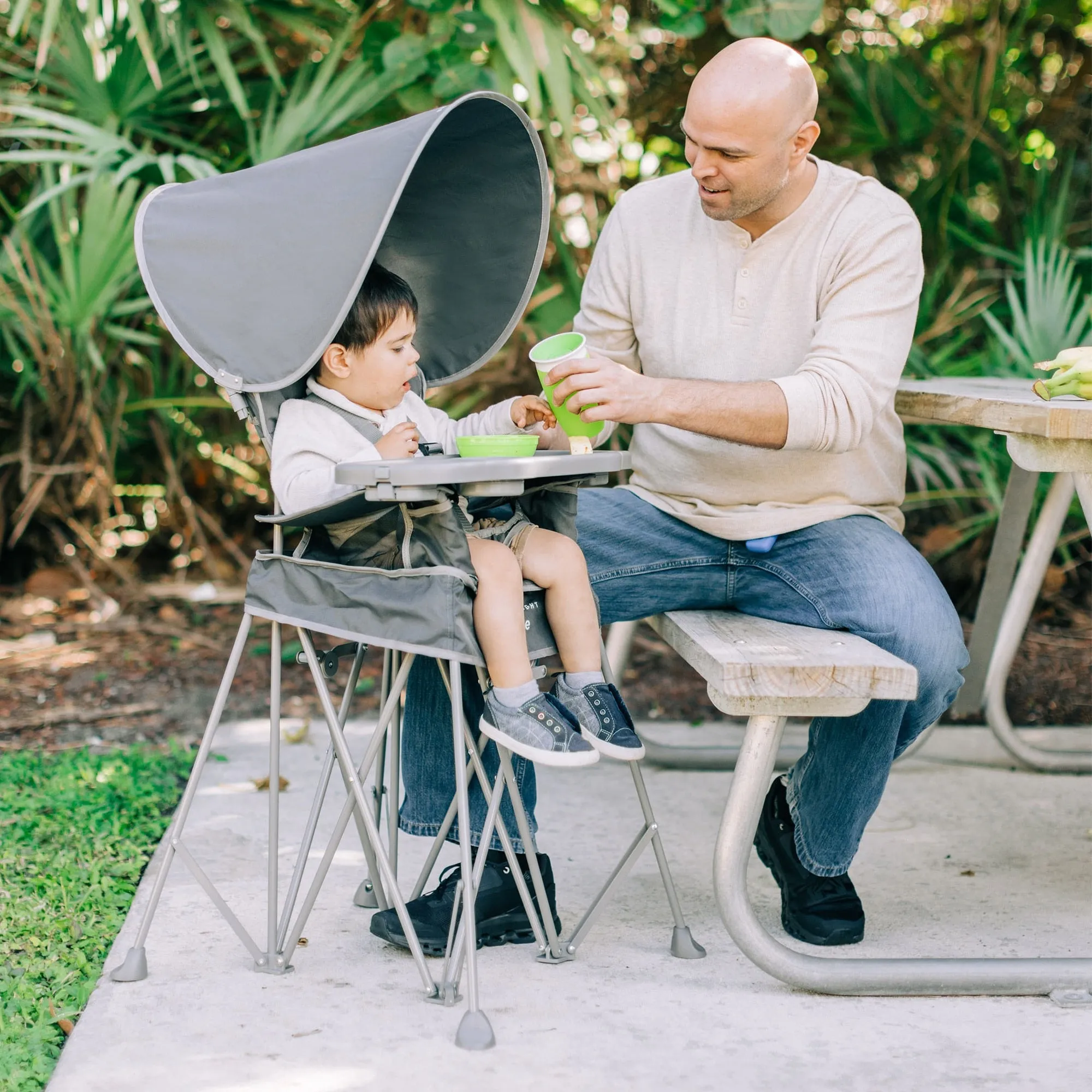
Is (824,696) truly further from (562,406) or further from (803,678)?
(562,406)

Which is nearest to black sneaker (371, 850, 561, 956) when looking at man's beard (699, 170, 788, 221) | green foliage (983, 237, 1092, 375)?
man's beard (699, 170, 788, 221)

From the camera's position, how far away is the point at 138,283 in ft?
14.9

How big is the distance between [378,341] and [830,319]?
0.85 meters

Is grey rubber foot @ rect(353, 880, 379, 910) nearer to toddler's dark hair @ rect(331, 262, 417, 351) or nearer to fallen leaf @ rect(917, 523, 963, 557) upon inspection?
toddler's dark hair @ rect(331, 262, 417, 351)

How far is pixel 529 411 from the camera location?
2.67 metres

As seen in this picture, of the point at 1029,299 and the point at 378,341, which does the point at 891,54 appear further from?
the point at 378,341

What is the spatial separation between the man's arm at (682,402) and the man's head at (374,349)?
1.07 feet

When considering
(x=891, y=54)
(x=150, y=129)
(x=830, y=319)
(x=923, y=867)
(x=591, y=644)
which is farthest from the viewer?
(x=891, y=54)

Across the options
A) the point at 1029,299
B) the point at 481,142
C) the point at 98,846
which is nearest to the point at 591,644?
the point at 481,142

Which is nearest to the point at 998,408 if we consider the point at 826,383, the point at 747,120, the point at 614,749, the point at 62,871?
the point at 826,383

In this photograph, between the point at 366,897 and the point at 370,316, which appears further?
the point at 366,897

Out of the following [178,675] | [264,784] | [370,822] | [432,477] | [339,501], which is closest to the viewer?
[432,477]

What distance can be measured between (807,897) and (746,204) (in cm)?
130

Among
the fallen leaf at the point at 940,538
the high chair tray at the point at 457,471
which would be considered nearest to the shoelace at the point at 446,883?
the high chair tray at the point at 457,471
